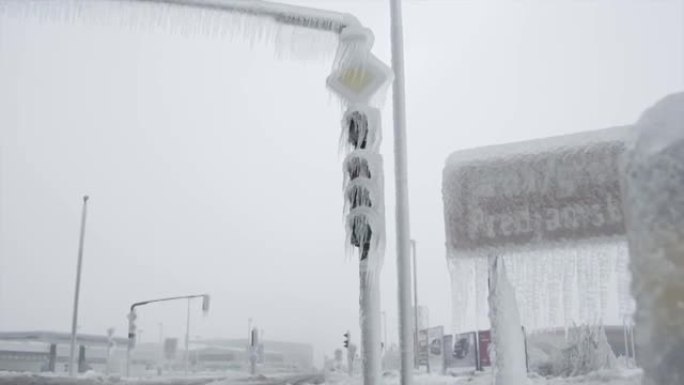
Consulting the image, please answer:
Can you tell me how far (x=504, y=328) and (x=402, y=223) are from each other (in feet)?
6.95

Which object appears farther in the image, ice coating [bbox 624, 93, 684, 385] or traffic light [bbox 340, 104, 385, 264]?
traffic light [bbox 340, 104, 385, 264]

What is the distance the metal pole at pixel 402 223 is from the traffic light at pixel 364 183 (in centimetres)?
162

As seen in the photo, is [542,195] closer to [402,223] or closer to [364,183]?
[364,183]

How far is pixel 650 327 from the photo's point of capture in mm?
3303

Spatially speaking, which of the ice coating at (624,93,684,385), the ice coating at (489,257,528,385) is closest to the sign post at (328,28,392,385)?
the ice coating at (489,257,528,385)

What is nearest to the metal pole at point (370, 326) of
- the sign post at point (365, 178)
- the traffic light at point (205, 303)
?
the sign post at point (365, 178)

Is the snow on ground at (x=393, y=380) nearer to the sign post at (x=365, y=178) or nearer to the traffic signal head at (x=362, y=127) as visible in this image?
the sign post at (x=365, y=178)

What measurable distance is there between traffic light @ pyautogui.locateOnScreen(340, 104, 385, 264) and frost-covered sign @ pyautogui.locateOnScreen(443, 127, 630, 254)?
0.83 meters

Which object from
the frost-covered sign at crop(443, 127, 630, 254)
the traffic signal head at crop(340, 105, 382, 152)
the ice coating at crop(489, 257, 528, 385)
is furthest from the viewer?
the traffic signal head at crop(340, 105, 382, 152)

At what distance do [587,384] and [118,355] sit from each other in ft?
235

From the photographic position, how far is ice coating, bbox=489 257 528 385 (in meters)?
6.12

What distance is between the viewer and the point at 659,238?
3.33 m

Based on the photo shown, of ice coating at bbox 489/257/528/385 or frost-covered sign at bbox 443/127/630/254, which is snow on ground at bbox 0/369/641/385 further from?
frost-covered sign at bbox 443/127/630/254

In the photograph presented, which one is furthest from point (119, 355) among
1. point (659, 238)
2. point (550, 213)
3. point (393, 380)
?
point (659, 238)
